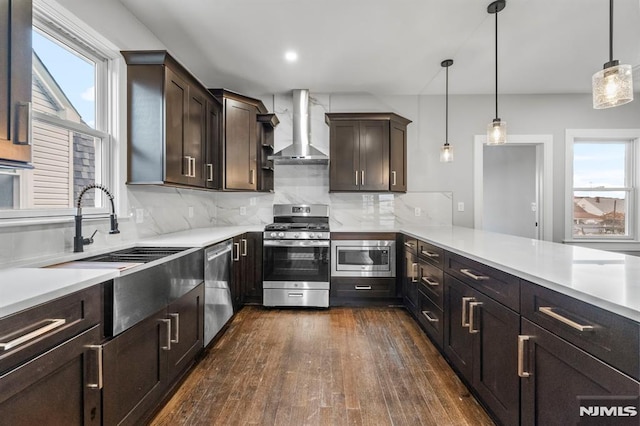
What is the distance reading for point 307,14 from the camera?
2289 millimetres

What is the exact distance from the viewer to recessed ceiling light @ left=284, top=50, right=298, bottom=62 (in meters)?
2.87

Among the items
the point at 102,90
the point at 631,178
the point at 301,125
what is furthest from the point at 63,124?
the point at 631,178

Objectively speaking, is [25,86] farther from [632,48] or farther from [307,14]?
[632,48]

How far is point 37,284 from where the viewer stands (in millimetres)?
1043

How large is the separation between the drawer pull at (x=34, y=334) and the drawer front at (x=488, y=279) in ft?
5.78

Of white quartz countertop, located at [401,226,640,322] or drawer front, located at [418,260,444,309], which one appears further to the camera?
drawer front, located at [418,260,444,309]

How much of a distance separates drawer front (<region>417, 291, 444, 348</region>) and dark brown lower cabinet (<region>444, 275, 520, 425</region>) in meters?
0.14

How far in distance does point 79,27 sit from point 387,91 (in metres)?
3.09

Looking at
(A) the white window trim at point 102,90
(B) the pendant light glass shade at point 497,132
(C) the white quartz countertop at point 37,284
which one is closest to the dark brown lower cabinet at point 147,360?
(C) the white quartz countertop at point 37,284

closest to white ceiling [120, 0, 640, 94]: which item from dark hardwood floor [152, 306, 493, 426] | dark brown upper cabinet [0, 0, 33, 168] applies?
dark brown upper cabinet [0, 0, 33, 168]

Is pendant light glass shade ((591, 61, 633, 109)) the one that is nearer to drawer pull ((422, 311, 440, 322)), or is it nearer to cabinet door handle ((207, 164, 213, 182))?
drawer pull ((422, 311, 440, 322))

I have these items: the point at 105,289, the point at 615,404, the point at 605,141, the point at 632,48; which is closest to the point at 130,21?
the point at 105,289

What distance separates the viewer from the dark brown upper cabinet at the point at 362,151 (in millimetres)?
3613

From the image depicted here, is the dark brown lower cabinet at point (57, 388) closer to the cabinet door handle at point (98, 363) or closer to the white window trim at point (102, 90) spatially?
the cabinet door handle at point (98, 363)
